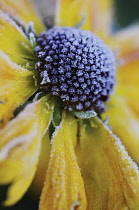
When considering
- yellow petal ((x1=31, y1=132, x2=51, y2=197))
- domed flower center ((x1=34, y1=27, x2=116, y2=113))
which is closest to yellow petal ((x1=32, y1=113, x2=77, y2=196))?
yellow petal ((x1=31, y1=132, x2=51, y2=197))

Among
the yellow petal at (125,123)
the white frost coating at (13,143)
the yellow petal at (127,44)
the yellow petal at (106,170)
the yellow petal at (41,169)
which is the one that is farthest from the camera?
the yellow petal at (127,44)

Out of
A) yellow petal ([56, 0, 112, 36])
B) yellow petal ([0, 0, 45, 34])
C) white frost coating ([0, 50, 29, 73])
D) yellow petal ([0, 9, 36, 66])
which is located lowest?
white frost coating ([0, 50, 29, 73])

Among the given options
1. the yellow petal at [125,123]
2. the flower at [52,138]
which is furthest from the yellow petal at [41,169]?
the yellow petal at [125,123]

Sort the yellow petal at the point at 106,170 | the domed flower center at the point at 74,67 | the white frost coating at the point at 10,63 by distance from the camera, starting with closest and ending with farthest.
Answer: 1. the white frost coating at the point at 10,63
2. the yellow petal at the point at 106,170
3. the domed flower center at the point at 74,67

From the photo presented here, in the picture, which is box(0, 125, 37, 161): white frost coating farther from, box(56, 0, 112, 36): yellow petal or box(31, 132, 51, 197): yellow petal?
box(56, 0, 112, 36): yellow petal

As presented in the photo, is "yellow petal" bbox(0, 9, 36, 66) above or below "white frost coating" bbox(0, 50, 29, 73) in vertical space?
above

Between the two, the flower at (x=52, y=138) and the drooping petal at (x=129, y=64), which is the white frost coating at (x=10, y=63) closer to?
the flower at (x=52, y=138)

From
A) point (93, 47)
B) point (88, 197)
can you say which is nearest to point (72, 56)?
point (93, 47)

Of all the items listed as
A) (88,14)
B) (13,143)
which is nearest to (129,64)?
(88,14)

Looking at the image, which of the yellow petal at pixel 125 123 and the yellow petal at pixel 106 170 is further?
the yellow petal at pixel 125 123
